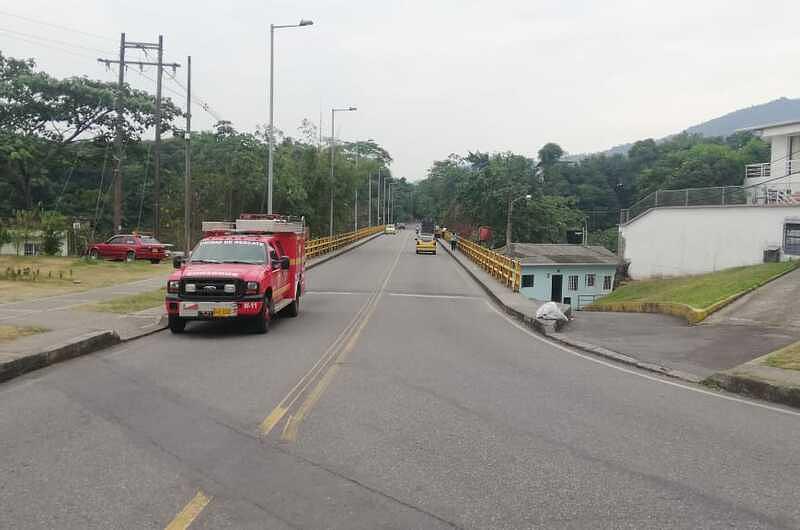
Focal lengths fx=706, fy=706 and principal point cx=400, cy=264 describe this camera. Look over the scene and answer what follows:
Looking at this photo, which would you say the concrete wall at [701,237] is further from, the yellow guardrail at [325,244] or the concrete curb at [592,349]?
the yellow guardrail at [325,244]

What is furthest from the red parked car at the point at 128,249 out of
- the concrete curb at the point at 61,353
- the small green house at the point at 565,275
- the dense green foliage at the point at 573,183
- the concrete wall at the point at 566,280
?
the dense green foliage at the point at 573,183

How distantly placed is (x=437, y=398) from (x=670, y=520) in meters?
3.84

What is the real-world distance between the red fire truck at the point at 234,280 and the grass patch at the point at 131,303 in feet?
8.13

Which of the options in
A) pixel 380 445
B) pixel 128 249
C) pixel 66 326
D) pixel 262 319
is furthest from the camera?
pixel 128 249

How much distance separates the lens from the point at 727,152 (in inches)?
3428

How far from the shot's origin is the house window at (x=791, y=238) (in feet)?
78.9

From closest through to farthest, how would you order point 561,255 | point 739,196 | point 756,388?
point 756,388 < point 739,196 < point 561,255

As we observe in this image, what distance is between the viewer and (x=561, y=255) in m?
54.1

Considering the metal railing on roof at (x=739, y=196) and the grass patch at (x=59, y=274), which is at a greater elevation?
the metal railing on roof at (x=739, y=196)

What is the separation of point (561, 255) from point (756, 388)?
150 feet

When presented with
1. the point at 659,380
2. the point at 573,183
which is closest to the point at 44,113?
the point at 659,380

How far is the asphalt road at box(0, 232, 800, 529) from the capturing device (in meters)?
4.68

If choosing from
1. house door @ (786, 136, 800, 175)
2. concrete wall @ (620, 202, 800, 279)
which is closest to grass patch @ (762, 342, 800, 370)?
concrete wall @ (620, 202, 800, 279)

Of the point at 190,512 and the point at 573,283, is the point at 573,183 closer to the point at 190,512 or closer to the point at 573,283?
the point at 573,283
